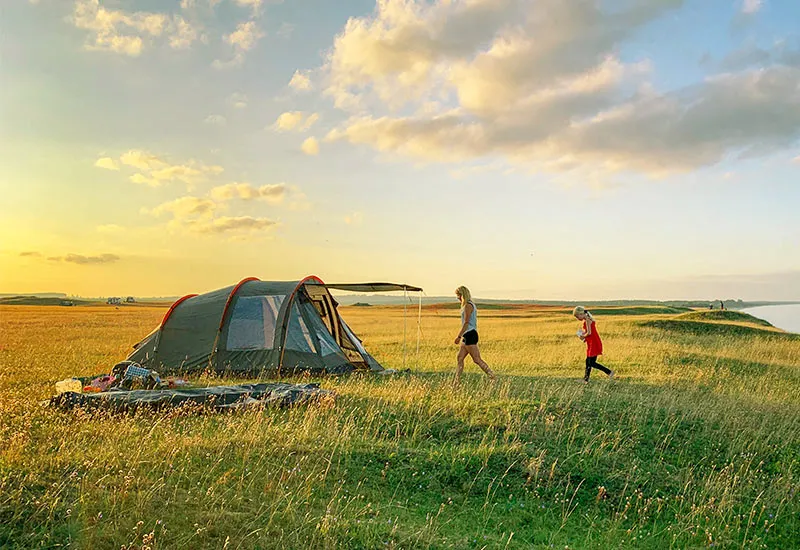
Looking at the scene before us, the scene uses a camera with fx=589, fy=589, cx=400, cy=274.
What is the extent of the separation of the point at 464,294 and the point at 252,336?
6.28 metres

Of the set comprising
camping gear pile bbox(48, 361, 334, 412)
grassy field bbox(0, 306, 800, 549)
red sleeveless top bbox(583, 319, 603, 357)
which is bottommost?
grassy field bbox(0, 306, 800, 549)

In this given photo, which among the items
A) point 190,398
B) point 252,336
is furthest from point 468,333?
point 190,398

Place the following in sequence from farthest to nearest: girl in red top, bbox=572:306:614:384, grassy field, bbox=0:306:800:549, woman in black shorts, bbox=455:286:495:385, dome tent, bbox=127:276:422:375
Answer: dome tent, bbox=127:276:422:375 < girl in red top, bbox=572:306:614:384 < woman in black shorts, bbox=455:286:495:385 < grassy field, bbox=0:306:800:549

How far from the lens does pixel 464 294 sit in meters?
14.6

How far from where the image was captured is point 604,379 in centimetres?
1669

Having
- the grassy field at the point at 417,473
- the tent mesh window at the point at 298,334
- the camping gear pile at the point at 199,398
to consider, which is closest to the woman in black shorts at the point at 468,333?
the grassy field at the point at 417,473

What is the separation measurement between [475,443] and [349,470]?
2.35 m

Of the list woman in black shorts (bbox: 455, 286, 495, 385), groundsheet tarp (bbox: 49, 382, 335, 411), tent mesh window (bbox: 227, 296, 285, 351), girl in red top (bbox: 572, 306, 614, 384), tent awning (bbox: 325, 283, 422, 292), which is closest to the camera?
groundsheet tarp (bbox: 49, 382, 335, 411)

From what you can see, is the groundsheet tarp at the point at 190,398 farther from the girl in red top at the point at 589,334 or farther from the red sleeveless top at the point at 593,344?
the red sleeveless top at the point at 593,344

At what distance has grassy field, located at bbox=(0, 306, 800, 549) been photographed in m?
5.89

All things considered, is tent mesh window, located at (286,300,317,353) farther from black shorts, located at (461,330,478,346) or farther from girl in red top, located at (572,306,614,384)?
girl in red top, located at (572,306,614,384)

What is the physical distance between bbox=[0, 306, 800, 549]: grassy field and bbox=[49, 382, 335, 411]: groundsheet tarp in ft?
1.39

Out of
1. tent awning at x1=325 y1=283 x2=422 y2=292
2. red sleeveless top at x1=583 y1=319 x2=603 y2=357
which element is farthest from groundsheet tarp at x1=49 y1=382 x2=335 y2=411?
red sleeveless top at x1=583 y1=319 x2=603 y2=357

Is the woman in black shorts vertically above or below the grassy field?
above
